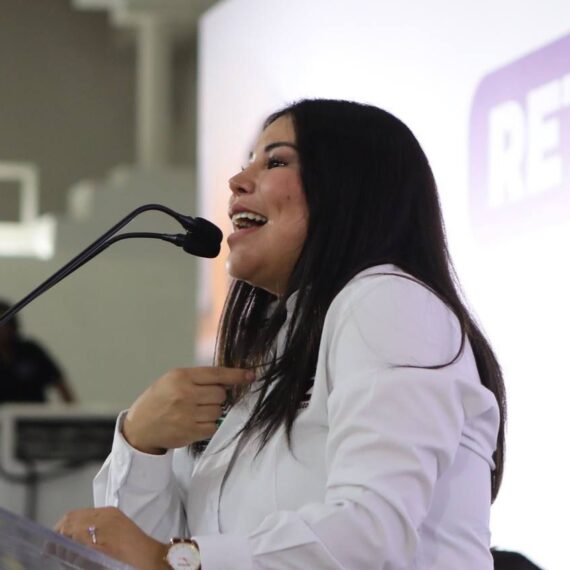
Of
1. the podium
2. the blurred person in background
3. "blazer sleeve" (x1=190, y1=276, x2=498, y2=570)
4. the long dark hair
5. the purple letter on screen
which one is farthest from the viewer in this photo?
the blurred person in background

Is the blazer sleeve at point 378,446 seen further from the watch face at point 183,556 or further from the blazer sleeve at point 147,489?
the blazer sleeve at point 147,489

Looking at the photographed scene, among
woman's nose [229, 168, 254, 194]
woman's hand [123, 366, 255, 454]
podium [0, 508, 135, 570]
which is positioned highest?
woman's nose [229, 168, 254, 194]

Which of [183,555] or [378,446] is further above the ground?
[378,446]

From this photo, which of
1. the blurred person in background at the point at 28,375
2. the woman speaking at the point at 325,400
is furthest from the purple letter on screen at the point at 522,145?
the blurred person in background at the point at 28,375

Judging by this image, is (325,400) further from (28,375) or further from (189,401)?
(28,375)

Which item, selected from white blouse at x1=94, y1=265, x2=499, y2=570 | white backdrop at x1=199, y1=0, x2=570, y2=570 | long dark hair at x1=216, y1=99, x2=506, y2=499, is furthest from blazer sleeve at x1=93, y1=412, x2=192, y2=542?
white backdrop at x1=199, y1=0, x2=570, y2=570

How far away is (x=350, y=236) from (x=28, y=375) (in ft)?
17.8

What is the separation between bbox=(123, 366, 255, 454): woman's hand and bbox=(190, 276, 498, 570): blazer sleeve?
17 centimetres

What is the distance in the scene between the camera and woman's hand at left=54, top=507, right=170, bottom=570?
1313mm

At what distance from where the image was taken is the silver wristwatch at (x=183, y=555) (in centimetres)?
131

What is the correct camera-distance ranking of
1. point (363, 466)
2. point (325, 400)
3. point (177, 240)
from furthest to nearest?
point (177, 240), point (325, 400), point (363, 466)

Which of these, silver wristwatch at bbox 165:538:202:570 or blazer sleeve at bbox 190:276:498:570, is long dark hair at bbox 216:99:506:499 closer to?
blazer sleeve at bbox 190:276:498:570

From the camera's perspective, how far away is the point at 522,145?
98.1 inches

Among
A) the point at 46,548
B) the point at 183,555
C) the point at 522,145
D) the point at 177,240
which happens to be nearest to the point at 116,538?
the point at 183,555
